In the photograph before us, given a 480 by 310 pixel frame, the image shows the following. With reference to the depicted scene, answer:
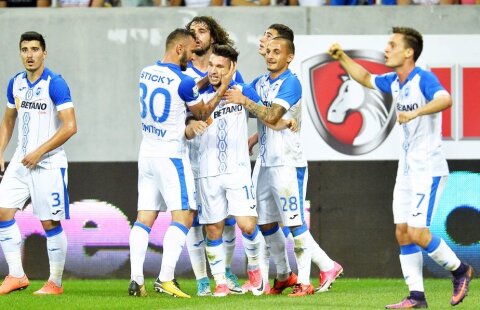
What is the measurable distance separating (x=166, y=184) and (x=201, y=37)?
5.17 feet

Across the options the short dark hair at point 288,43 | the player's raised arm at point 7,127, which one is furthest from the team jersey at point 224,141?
the player's raised arm at point 7,127

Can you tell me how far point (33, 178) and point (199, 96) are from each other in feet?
5.80

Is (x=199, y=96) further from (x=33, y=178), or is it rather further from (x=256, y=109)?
(x=33, y=178)

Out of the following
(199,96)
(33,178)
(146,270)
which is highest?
(199,96)

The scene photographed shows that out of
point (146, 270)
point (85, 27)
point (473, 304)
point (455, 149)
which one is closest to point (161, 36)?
point (85, 27)

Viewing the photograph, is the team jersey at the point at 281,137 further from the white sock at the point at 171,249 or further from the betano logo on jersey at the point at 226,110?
the white sock at the point at 171,249

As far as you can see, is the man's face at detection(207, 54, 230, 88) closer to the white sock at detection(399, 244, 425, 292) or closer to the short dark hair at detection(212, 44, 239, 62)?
the short dark hair at detection(212, 44, 239, 62)

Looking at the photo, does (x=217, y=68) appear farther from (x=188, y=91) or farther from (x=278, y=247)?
(x=278, y=247)

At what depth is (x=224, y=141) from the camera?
38.0ft

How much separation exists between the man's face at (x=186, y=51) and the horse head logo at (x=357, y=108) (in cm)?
288

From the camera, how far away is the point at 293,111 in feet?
38.2

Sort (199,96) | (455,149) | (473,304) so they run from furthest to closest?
(455,149), (199,96), (473,304)

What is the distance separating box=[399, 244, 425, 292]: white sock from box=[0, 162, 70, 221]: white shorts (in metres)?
3.34

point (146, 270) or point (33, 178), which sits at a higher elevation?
point (33, 178)
